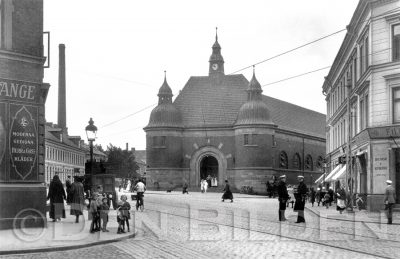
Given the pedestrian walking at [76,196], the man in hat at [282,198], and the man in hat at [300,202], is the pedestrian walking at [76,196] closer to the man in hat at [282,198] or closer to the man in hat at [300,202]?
the man in hat at [282,198]

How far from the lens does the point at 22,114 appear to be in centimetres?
1844

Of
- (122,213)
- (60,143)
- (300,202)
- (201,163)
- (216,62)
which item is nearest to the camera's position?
(122,213)

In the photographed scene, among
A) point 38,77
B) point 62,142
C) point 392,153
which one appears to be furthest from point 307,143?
point 38,77

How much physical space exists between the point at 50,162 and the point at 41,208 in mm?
56166

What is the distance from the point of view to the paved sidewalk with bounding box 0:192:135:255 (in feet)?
44.6

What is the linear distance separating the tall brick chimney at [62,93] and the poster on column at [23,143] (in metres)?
60.7

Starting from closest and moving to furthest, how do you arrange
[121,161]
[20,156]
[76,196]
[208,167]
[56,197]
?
[20,156]
[56,197]
[76,196]
[208,167]
[121,161]

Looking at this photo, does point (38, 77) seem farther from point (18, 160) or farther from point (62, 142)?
point (62, 142)

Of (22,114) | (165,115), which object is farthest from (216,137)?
(22,114)

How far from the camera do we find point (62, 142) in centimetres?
7988

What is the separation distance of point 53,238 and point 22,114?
14.8ft

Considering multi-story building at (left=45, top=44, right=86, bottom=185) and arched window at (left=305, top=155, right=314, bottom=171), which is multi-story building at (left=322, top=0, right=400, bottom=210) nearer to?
multi-story building at (left=45, top=44, right=86, bottom=185)

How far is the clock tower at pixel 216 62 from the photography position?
8238cm

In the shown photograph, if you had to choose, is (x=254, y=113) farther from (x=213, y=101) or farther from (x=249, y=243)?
(x=249, y=243)
